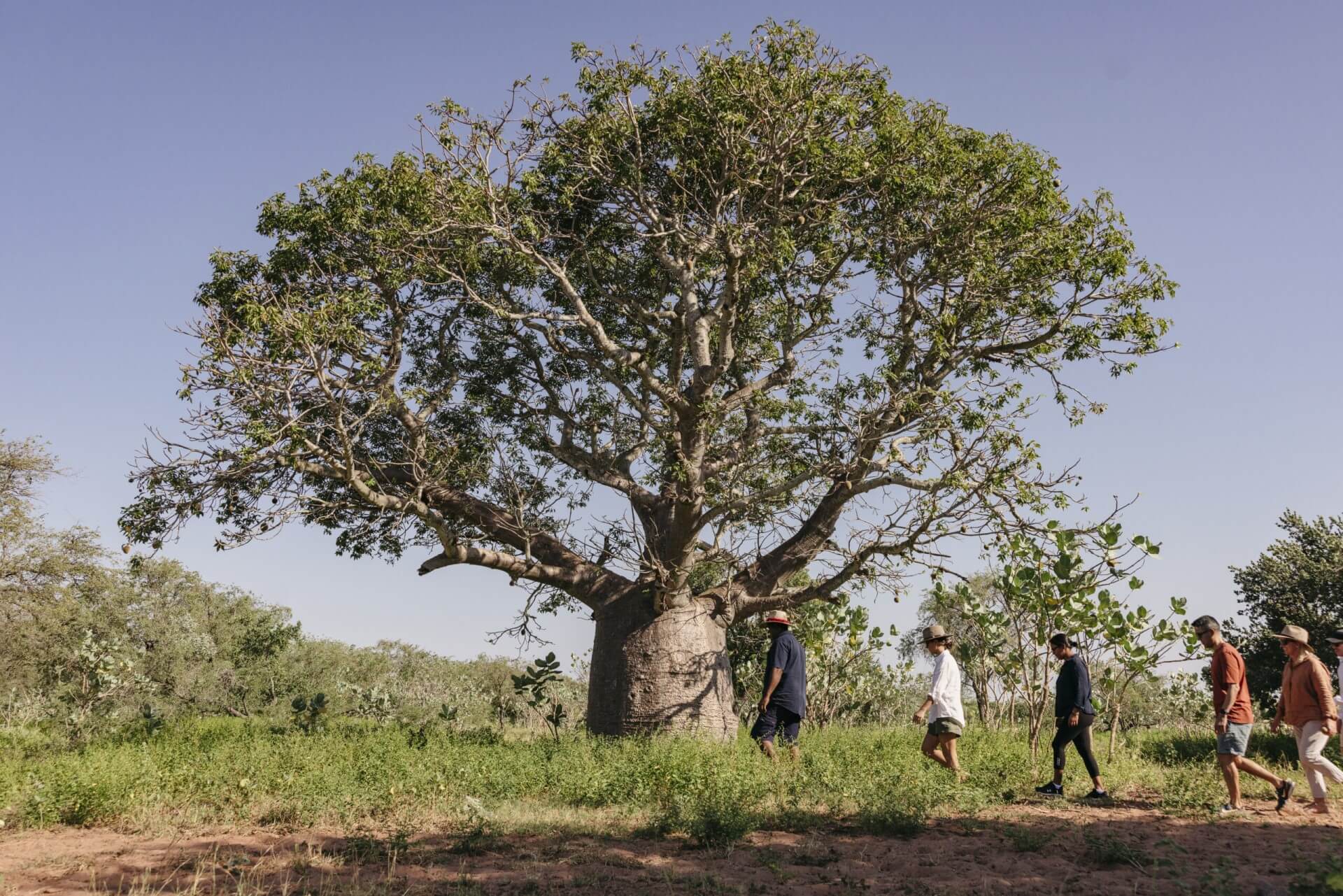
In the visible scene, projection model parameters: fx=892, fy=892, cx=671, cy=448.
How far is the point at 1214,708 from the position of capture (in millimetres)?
7363

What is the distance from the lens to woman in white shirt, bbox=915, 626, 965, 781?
8406mm

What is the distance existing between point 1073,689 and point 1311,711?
5.97 feet

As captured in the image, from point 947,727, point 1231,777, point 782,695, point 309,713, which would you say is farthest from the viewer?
point 309,713

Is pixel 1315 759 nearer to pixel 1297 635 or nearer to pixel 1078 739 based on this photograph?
pixel 1297 635

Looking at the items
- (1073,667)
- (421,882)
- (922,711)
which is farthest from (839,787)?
(421,882)

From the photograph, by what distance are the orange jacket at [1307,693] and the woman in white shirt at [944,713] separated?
2.70 meters

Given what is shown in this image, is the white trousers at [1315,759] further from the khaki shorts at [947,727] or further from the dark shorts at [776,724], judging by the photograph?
the dark shorts at [776,724]

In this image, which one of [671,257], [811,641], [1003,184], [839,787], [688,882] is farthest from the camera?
[811,641]

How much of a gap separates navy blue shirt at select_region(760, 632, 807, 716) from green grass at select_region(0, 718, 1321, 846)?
526 mm

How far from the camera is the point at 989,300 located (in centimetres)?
1149

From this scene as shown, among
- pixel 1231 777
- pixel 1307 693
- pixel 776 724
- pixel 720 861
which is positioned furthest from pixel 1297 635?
pixel 720 861

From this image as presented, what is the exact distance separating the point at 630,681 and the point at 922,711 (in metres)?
4.48

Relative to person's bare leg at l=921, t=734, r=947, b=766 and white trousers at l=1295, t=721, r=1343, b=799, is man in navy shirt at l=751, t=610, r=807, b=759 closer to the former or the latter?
person's bare leg at l=921, t=734, r=947, b=766

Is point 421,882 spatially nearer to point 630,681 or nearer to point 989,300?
point 630,681
